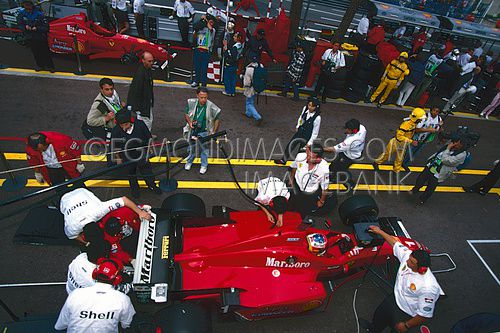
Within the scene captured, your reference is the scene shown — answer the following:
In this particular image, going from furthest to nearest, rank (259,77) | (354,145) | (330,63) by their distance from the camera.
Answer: (330,63)
(259,77)
(354,145)

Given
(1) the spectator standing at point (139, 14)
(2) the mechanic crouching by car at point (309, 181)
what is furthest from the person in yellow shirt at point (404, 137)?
(1) the spectator standing at point (139, 14)

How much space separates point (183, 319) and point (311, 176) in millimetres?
2934

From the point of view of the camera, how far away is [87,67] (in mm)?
9391

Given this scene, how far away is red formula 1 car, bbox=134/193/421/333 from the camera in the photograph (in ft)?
12.2

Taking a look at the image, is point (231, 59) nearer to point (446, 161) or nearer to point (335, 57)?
point (335, 57)

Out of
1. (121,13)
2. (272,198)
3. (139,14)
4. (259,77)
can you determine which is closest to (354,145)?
(272,198)

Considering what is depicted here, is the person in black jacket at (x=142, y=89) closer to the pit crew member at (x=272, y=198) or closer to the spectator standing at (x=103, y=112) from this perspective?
the spectator standing at (x=103, y=112)

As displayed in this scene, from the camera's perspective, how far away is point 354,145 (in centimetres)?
588

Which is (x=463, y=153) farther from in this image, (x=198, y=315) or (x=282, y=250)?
(x=198, y=315)

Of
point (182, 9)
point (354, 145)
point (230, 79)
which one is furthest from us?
point (182, 9)

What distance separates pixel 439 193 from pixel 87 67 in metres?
9.92

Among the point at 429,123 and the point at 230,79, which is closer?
the point at 429,123

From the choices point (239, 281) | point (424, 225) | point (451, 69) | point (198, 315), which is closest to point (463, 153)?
point (424, 225)

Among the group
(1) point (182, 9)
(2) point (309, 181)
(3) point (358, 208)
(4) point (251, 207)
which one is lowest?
(4) point (251, 207)
